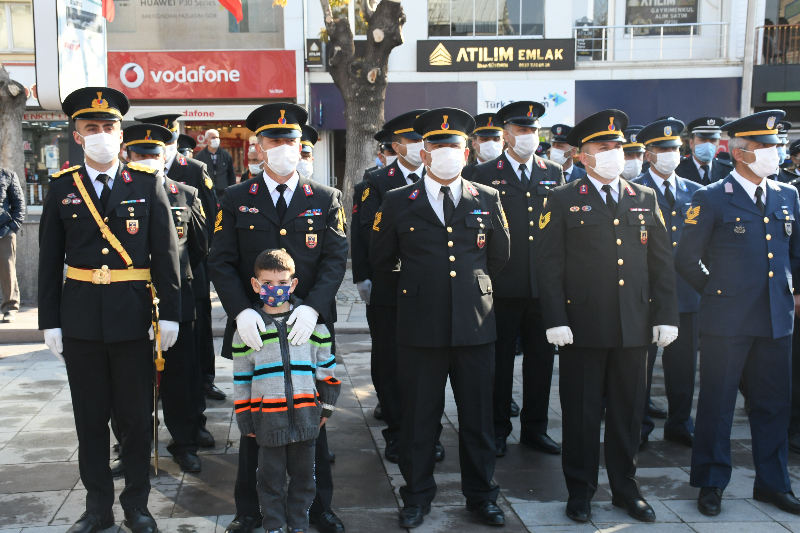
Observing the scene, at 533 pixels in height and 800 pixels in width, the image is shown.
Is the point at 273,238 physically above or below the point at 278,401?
above

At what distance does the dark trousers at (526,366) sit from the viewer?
5.27 meters

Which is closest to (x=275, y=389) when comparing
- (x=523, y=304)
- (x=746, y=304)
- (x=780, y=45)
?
(x=523, y=304)

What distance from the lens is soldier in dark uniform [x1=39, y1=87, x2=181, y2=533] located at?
3906 millimetres

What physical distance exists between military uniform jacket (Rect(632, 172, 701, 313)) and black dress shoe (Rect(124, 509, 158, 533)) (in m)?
3.80

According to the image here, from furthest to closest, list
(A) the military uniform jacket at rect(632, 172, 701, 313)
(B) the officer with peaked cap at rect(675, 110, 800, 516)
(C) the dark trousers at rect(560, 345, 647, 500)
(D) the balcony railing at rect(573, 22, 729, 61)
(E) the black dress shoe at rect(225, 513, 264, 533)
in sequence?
(D) the balcony railing at rect(573, 22, 729, 61), (A) the military uniform jacket at rect(632, 172, 701, 313), (B) the officer with peaked cap at rect(675, 110, 800, 516), (C) the dark trousers at rect(560, 345, 647, 500), (E) the black dress shoe at rect(225, 513, 264, 533)

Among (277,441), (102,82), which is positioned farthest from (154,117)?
(277,441)

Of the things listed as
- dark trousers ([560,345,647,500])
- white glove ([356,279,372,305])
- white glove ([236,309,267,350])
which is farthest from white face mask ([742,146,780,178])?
white glove ([236,309,267,350])

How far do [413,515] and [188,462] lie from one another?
170cm

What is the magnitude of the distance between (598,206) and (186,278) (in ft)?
9.12

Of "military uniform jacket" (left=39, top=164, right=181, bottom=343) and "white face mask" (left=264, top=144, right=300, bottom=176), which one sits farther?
"white face mask" (left=264, top=144, right=300, bottom=176)

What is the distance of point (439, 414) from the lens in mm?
4223

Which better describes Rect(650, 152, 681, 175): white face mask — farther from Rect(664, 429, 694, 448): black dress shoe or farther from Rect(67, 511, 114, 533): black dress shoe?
Rect(67, 511, 114, 533): black dress shoe

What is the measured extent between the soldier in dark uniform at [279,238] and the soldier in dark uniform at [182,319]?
1.10 m

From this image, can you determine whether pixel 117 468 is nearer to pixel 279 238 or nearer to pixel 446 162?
pixel 279 238
